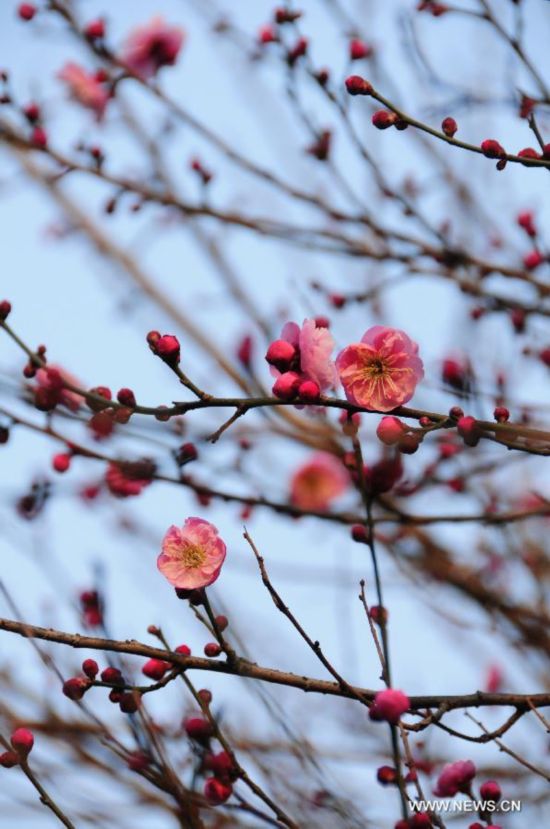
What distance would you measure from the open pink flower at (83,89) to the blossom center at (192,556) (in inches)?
109

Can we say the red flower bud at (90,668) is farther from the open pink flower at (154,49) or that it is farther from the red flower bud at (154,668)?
the open pink flower at (154,49)

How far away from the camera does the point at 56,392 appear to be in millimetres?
1832

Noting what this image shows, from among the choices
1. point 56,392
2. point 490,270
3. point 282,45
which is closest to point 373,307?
point 490,270

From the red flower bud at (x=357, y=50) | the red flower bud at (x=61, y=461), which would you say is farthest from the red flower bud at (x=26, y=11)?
the red flower bud at (x=61, y=461)

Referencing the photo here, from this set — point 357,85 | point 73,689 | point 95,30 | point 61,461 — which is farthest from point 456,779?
point 95,30

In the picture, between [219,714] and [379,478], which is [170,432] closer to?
[379,478]

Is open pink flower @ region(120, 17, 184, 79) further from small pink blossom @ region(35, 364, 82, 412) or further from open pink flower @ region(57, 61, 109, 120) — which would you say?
small pink blossom @ region(35, 364, 82, 412)

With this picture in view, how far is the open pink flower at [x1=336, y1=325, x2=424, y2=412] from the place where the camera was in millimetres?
1690

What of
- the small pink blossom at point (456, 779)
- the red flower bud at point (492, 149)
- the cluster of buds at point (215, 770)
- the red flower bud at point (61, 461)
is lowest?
the cluster of buds at point (215, 770)

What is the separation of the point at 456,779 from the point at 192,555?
0.65m

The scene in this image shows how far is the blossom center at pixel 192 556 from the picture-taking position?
1.71 metres

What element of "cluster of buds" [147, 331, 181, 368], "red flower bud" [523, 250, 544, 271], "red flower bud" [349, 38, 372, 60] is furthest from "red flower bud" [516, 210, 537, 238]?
"cluster of buds" [147, 331, 181, 368]

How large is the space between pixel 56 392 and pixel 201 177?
157 cm

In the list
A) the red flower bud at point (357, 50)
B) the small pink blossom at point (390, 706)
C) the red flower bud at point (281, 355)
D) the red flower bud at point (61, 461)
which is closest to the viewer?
the small pink blossom at point (390, 706)
